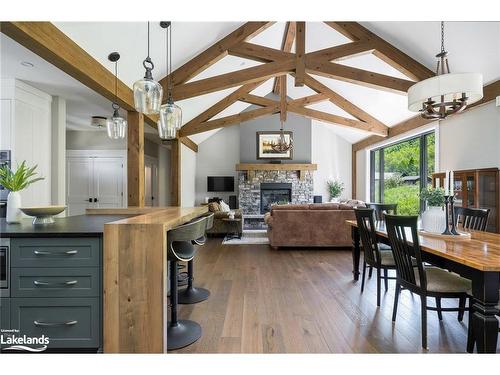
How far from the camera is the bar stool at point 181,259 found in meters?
1.90

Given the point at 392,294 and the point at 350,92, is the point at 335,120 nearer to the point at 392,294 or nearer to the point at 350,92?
the point at 350,92

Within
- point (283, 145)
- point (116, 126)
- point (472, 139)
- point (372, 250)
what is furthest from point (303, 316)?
point (283, 145)

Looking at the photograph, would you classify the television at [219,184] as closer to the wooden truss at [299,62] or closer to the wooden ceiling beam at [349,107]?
the wooden ceiling beam at [349,107]

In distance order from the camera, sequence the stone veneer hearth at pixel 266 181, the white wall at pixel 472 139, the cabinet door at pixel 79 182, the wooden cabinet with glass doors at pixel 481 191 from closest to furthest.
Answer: the wooden cabinet with glass doors at pixel 481 191 < the white wall at pixel 472 139 < the cabinet door at pixel 79 182 < the stone veneer hearth at pixel 266 181

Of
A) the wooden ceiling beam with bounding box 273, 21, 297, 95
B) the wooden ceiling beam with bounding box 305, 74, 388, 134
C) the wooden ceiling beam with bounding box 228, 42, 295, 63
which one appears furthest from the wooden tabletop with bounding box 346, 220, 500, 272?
the wooden ceiling beam with bounding box 305, 74, 388, 134

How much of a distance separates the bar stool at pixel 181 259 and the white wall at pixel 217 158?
7.10 meters

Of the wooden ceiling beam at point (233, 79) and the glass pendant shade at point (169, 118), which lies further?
the wooden ceiling beam at point (233, 79)

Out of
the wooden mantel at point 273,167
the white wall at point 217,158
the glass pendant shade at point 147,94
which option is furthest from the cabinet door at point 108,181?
the glass pendant shade at point 147,94

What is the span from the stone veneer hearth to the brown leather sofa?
152 inches

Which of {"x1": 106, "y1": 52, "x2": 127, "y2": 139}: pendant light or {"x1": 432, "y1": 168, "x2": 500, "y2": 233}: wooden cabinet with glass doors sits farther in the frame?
{"x1": 432, "y1": 168, "x2": 500, "y2": 233}: wooden cabinet with glass doors

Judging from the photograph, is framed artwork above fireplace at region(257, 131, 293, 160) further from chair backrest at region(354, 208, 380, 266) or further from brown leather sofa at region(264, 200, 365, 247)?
chair backrest at region(354, 208, 380, 266)

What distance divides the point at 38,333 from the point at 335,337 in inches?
79.7

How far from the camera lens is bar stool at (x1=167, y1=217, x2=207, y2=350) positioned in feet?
6.24

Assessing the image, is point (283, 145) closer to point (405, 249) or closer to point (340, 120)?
point (340, 120)
